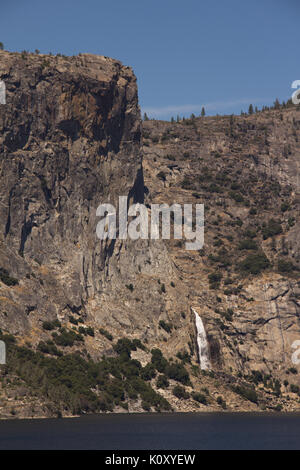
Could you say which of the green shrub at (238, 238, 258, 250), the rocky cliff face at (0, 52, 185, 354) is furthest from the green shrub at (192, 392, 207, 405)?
the green shrub at (238, 238, 258, 250)

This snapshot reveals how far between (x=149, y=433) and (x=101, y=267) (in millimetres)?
64051

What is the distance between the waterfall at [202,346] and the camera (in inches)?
6398

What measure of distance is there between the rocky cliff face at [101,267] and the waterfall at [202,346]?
146cm

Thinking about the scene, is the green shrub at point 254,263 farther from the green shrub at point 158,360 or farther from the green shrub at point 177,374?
the green shrub at point 177,374

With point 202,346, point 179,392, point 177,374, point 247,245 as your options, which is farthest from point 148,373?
point 247,245

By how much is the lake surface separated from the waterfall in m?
29.4

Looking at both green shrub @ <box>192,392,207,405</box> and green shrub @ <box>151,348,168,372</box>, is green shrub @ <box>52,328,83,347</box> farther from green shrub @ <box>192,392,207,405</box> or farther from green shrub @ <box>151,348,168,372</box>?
green shrub @ <box>192,392,207,405</box>

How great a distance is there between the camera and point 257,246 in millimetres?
197000

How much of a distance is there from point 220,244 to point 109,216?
40.3 m

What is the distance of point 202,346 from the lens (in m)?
164

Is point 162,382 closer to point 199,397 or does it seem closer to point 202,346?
point 199,397

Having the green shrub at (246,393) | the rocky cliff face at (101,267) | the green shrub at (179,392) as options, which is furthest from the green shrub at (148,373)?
the green shrub at (246,393)
